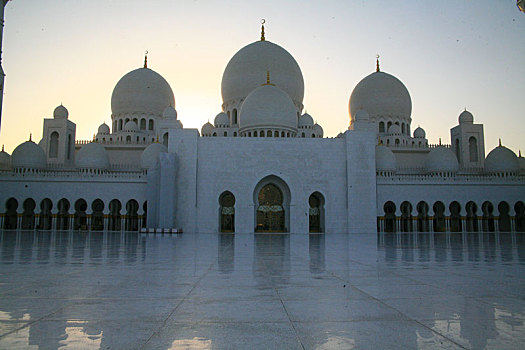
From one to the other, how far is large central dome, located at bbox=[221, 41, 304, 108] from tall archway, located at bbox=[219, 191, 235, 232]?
9025mm

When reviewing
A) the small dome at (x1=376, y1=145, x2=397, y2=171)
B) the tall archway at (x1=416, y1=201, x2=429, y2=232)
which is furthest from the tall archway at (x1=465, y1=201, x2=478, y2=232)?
the small dome at (x1=376, y1=145, x2=397, y2=171)

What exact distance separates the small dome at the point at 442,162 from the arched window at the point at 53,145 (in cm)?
2563

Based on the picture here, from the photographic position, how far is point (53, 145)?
3081 cm

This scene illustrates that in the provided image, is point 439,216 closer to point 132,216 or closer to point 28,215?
point 132,216

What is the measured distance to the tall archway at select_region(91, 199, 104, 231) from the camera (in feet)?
90.9

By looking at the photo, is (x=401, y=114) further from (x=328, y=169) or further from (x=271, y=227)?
(x=271, y=227)

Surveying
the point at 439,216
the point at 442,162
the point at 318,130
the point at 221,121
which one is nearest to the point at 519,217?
the point at 439,216

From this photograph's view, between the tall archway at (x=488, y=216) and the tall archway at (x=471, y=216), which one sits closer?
the tall archway at (x=488, y=216)

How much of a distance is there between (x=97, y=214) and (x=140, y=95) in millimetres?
10500

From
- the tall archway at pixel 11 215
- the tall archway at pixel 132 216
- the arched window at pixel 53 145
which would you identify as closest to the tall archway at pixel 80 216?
the tall archway at pixel 132 216

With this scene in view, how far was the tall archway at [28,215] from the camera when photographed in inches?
1063

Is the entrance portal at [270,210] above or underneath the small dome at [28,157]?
underneath

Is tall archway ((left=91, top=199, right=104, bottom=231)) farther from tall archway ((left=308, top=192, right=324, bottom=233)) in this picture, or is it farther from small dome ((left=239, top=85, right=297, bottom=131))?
tall archway ((left=308, top=192, right=324, bottom=233))

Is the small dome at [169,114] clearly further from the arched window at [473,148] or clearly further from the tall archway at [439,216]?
the arched window at [473,148]
